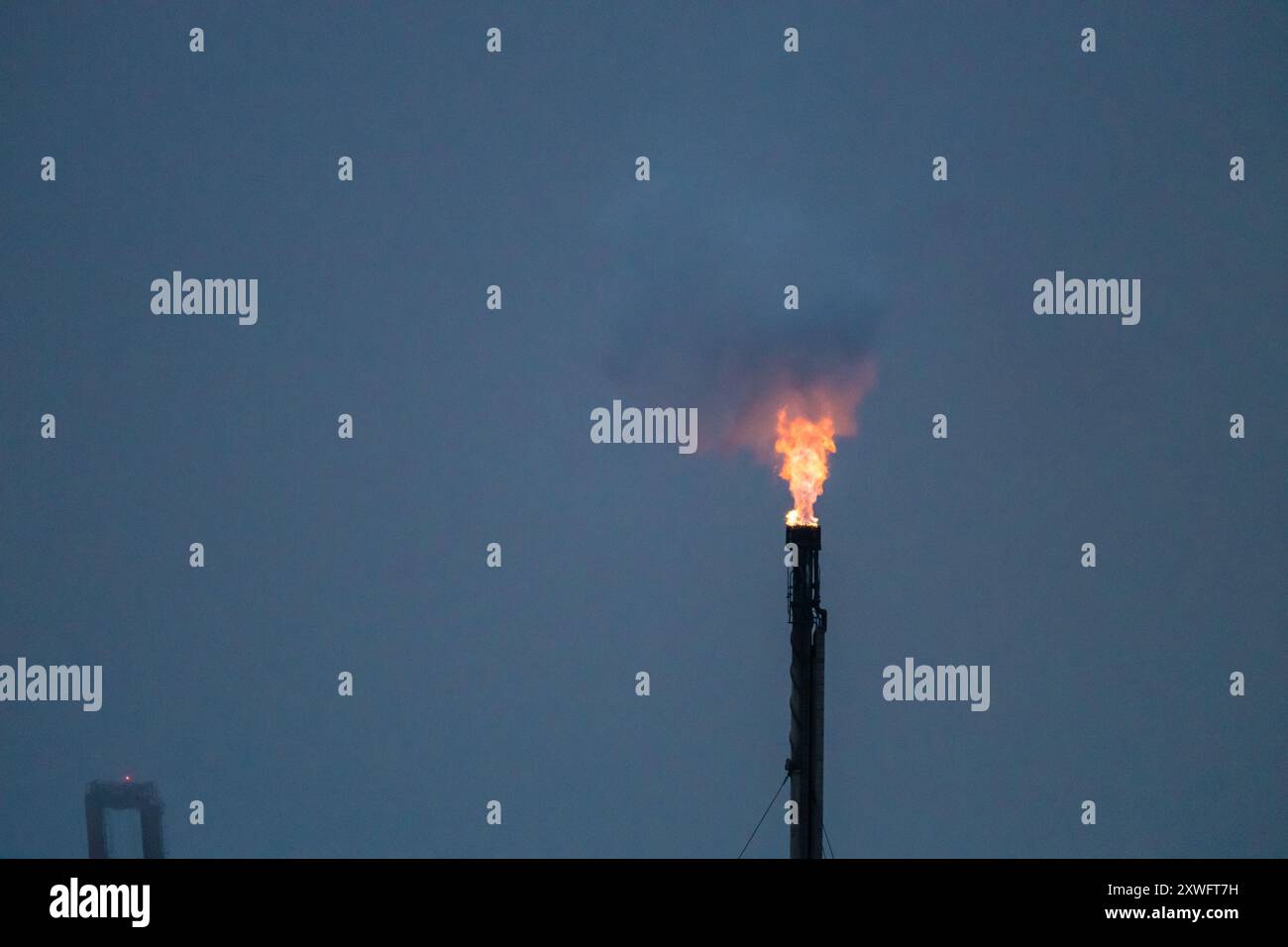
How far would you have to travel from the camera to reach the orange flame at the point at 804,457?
47.8m

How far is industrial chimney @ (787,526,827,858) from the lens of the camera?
44844mm

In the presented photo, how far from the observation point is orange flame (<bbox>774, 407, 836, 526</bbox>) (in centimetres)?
4784

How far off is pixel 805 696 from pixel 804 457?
27.7 feet

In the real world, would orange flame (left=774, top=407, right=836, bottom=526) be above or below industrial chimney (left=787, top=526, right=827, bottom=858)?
above

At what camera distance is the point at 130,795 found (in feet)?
364

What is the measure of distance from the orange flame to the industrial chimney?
1.72m
